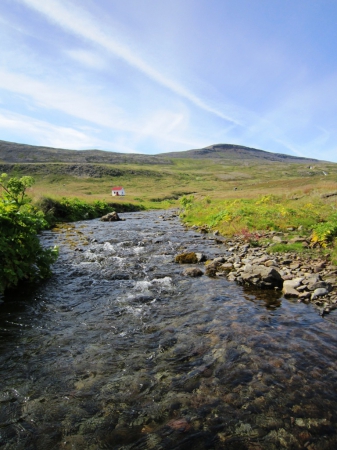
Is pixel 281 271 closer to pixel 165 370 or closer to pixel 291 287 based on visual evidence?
pixel 291 287

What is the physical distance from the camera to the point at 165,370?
647 centimetres

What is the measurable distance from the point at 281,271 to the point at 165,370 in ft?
27.0

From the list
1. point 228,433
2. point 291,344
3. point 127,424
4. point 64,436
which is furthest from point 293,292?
point 64,436

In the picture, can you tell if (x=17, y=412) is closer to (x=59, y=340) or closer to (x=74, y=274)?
(x=59, y=340)

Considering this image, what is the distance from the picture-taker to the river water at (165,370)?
15.8 feet

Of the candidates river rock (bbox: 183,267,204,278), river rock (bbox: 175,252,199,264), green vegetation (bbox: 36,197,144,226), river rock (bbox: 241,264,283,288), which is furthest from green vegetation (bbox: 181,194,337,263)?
green vegetation (bbox: 36,197,144,226)

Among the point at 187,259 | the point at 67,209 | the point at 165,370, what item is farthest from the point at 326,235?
the point at 67,209

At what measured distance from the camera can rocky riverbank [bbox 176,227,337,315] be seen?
10.4 meters

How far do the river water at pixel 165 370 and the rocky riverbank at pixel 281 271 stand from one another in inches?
26.2

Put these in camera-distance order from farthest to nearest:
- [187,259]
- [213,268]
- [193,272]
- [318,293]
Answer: [187,259], [213,268], [193,272], [318,293]

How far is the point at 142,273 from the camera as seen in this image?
13914 millimetres

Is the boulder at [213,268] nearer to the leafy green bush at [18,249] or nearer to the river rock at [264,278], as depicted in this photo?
the river rock at [264,278]

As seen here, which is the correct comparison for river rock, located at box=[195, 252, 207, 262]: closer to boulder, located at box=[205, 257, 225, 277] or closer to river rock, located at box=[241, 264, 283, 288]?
boulder, located at box=[205, 257, 225, 277]

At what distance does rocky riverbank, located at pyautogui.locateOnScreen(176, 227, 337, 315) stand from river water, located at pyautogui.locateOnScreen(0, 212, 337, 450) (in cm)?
67
